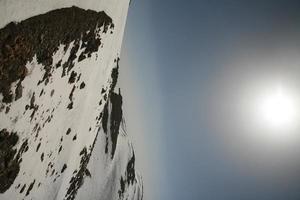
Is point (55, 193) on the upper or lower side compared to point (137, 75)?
lower

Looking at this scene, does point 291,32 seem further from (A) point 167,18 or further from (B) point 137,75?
(B) point 137,75

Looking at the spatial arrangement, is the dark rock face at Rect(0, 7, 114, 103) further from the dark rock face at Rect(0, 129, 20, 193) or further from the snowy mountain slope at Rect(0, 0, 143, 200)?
the dark rock face at Rect(0, 129, 20, 193)

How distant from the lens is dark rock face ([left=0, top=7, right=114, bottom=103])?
84 cm

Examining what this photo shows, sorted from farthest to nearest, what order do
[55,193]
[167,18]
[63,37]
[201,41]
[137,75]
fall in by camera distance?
[201,41]
[167,18]
[137,75]
[55,193]
[63,37]

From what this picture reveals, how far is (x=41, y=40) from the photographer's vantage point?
3.13 feet

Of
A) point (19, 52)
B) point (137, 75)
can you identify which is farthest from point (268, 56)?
point (19, 52)

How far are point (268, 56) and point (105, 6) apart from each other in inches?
48.0

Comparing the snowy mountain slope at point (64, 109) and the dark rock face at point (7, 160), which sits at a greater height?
the snowy mountain slope at point (64, 109)

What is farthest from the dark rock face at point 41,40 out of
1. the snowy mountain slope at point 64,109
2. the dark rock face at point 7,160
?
A: the dark rock face at point 7,160

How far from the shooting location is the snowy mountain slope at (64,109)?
906 millimetres

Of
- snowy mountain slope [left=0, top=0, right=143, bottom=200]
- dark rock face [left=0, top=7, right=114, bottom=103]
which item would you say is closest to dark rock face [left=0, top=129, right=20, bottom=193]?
snowy mountain slope [left=0, top=0, right=143, bottom=200]

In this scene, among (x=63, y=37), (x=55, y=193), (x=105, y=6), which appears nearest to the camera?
(x=63, y=37)

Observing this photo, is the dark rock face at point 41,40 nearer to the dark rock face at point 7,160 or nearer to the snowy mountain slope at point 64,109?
the snowy mountain slope at point 64,109

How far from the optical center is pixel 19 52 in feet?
2.87
